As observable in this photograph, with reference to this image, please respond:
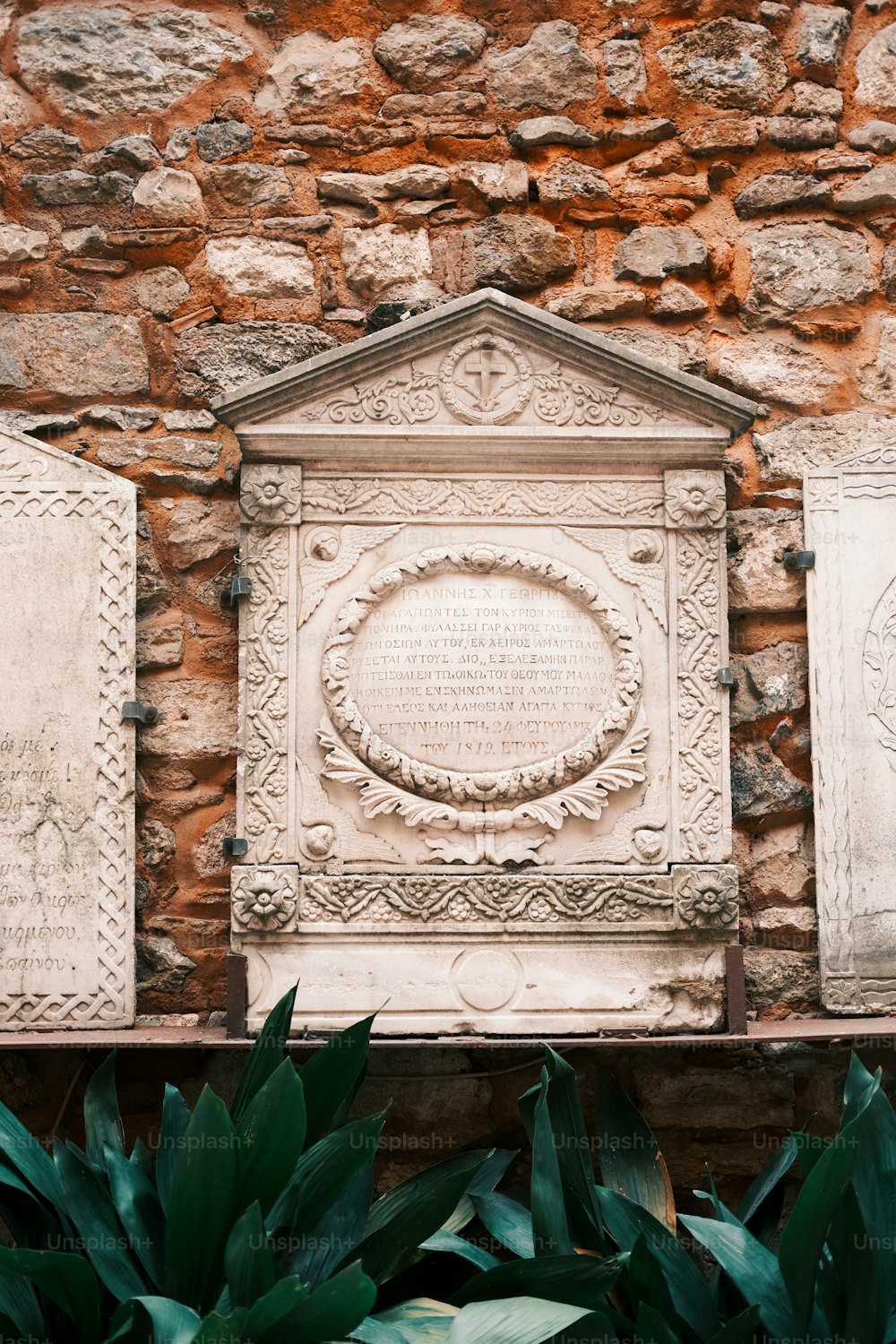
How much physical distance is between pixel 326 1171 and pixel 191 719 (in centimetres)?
124

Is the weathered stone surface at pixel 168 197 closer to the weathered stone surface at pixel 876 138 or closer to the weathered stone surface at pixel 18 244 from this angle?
the weathered stone surface at pixel 18 244

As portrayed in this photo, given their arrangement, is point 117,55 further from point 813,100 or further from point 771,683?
point 771,683

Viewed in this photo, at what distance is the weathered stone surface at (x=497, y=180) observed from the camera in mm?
3564

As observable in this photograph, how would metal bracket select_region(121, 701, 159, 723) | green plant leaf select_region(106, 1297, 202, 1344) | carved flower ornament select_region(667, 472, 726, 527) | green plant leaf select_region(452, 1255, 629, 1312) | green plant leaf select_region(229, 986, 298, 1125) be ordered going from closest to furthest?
green plant leaf select_region(106, 1297, 202, 1344), green plant leaf select_region(452, 1255, 629, 1312), green plant leaf select_region(229, 986, 298, 1125), metal bracket select_region(121, 701, 159, 723), carved flower ornament select_region(667, 472, 726, 527)

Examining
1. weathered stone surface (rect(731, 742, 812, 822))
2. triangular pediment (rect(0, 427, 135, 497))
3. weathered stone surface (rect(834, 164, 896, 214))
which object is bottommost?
weathered stone surface (rect(731, 742, 812, 822))

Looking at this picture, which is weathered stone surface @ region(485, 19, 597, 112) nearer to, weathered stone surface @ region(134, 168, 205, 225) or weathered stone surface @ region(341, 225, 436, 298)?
weathered stone surface @ region(341, 225, 436, 298)

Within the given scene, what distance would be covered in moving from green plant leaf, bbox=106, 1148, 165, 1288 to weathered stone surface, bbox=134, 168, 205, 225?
2.32 m

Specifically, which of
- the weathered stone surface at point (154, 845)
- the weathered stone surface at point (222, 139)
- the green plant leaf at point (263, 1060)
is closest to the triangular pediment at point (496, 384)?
the weathered stone surface at point (222, 139)

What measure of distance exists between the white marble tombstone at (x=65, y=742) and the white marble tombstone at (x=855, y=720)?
1630 mm

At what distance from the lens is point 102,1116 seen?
8.71ft

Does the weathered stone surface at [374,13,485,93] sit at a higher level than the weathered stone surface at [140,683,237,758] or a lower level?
higher

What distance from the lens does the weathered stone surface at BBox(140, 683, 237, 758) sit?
3270 mm

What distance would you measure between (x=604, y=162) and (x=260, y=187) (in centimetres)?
92

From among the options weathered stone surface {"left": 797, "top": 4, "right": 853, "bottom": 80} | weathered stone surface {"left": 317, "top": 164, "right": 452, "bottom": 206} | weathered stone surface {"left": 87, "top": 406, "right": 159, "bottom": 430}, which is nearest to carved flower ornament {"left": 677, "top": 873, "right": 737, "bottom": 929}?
weathered stone surface {"left": 87, "top": 406, "right": 159, "bottom": 430}
